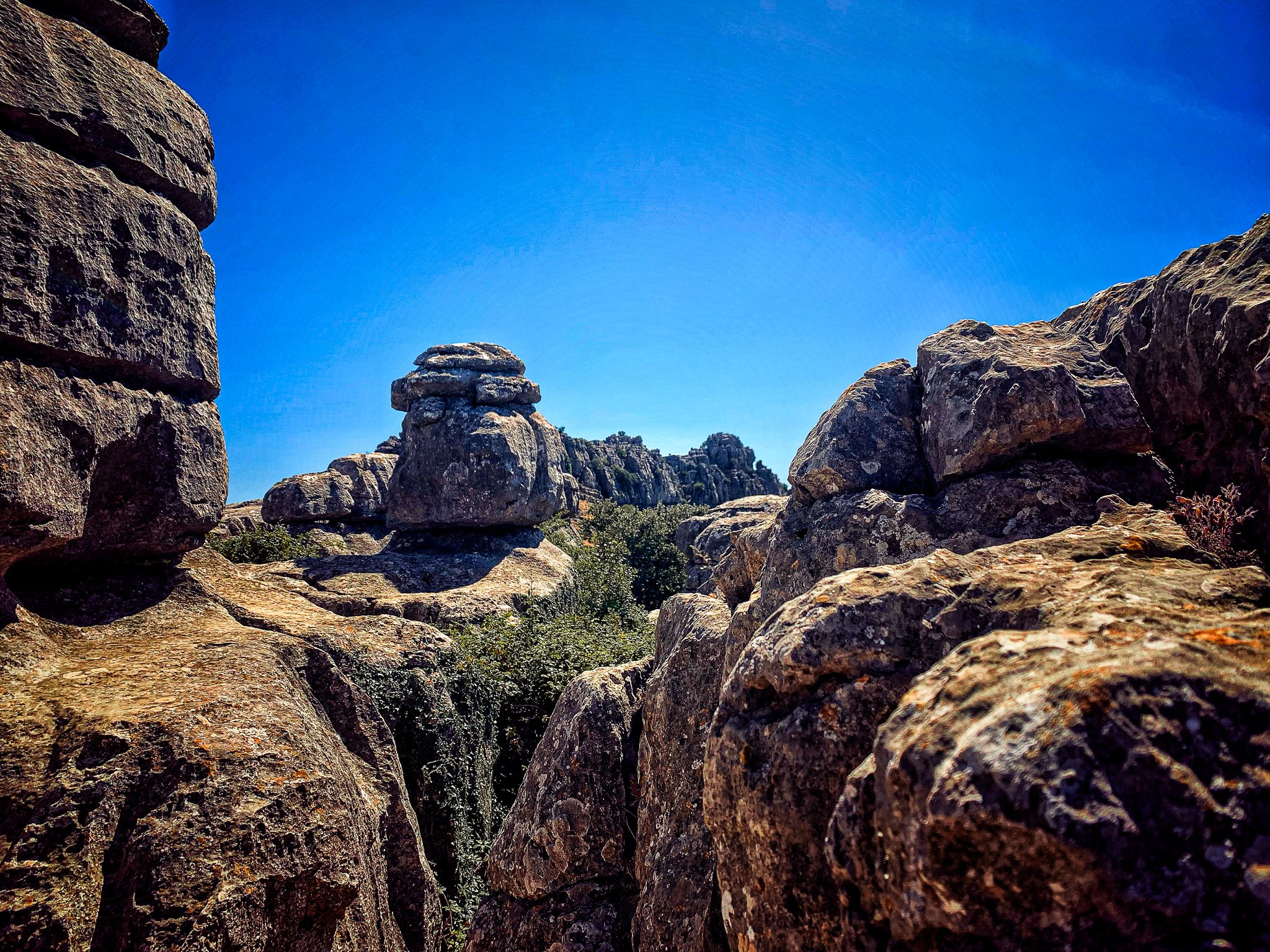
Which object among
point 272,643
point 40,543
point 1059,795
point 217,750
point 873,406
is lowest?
point 1059,795

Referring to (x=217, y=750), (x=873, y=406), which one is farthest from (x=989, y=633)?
(x=217, y=750)

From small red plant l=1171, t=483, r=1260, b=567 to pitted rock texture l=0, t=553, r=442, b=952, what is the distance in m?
7.12

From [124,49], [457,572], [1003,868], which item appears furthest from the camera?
[457,572]

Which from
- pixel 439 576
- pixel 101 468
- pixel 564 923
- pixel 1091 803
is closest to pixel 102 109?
pixel 101 468

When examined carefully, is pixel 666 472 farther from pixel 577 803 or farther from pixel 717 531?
pixel 577 803

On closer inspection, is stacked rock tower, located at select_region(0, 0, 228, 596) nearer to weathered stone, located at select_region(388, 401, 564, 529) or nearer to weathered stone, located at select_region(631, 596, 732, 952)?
weathered stone, located at select_region(631, 596, 732, 952)

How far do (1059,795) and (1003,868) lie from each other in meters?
0.33

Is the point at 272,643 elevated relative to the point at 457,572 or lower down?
lower down

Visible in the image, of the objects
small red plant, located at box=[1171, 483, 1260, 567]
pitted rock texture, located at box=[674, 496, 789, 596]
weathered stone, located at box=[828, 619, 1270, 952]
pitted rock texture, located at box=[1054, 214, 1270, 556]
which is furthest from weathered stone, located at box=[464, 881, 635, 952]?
pitted rock texture, located at box=[674, 496, 789, 596]

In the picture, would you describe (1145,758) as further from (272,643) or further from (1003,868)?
(272,643)

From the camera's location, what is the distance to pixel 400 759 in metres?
8.57

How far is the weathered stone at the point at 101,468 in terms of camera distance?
5977 mm

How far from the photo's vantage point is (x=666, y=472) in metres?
89.3

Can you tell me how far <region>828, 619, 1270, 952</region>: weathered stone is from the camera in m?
1.94
